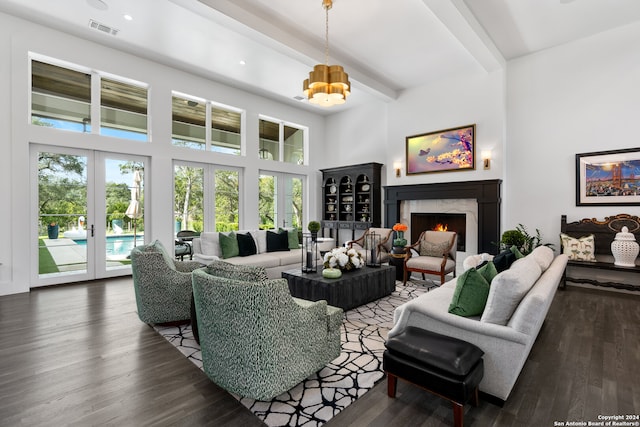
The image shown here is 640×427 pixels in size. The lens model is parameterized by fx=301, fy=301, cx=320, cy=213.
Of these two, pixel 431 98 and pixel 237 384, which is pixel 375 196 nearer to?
pixel 431 98

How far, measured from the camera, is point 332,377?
228 centimetres

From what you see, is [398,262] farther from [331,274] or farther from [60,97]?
[60,97]

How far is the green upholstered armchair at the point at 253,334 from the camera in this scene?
69.8 inches

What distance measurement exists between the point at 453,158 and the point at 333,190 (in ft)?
10.8

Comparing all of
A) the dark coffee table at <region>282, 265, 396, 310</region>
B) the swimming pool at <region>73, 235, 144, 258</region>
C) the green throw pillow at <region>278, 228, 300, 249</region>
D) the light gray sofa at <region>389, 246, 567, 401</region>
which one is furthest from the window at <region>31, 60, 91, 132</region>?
the light gray sofa at <region>389, 246, 567, 401</region>

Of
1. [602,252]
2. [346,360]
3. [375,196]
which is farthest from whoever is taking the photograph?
[375,196]

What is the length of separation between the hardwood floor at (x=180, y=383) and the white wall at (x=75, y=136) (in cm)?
166

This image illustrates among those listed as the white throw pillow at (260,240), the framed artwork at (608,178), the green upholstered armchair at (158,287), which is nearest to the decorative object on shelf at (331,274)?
the green upholstered armchair at (158,287)

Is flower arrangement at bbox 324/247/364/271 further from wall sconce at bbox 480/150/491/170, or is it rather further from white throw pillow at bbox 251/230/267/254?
wall sconce at bbox 480/150/491/170

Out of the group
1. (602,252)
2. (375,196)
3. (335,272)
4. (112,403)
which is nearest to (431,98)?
(375,196)

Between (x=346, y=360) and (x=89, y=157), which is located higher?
(x=89, y=157)

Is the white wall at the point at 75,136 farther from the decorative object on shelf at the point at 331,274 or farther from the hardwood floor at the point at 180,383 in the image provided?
the decorative object on shelf at the point at 331,274

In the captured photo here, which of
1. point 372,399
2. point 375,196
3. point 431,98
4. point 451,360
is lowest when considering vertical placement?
point 372,399

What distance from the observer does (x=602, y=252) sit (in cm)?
466
